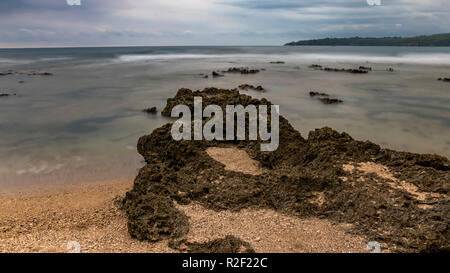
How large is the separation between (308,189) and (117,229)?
8.99 feet

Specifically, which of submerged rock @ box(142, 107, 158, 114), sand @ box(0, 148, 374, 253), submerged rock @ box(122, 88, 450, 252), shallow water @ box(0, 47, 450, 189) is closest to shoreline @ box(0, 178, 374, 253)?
sand @ box(0, 148, 374, 253)

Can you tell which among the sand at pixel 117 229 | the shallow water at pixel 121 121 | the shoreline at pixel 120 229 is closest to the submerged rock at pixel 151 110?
the shallow water at pixel 121 121

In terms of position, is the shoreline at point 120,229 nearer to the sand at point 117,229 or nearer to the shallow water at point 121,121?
the sand at point 117,229

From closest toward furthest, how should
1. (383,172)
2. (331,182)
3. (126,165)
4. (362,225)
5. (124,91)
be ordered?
(362,225) < (331,182) < (383,172) < (126,165) < (124,91)

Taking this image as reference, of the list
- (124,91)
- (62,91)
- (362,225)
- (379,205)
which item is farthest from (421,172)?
(62,91)

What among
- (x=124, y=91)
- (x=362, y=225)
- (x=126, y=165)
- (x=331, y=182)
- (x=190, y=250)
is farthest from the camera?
(x=124, y=91)

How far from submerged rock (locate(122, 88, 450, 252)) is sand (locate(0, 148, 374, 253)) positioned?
0.14 m

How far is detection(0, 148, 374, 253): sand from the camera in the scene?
3.88m

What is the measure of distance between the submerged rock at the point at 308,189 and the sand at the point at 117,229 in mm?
143

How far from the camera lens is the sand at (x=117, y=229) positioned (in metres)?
3.88

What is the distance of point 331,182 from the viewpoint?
4875 millimetres

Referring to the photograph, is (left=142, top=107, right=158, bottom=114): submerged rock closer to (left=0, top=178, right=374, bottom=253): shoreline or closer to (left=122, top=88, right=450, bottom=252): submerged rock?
(left=122, top=88, right=450, bottom=252): submerged rock
